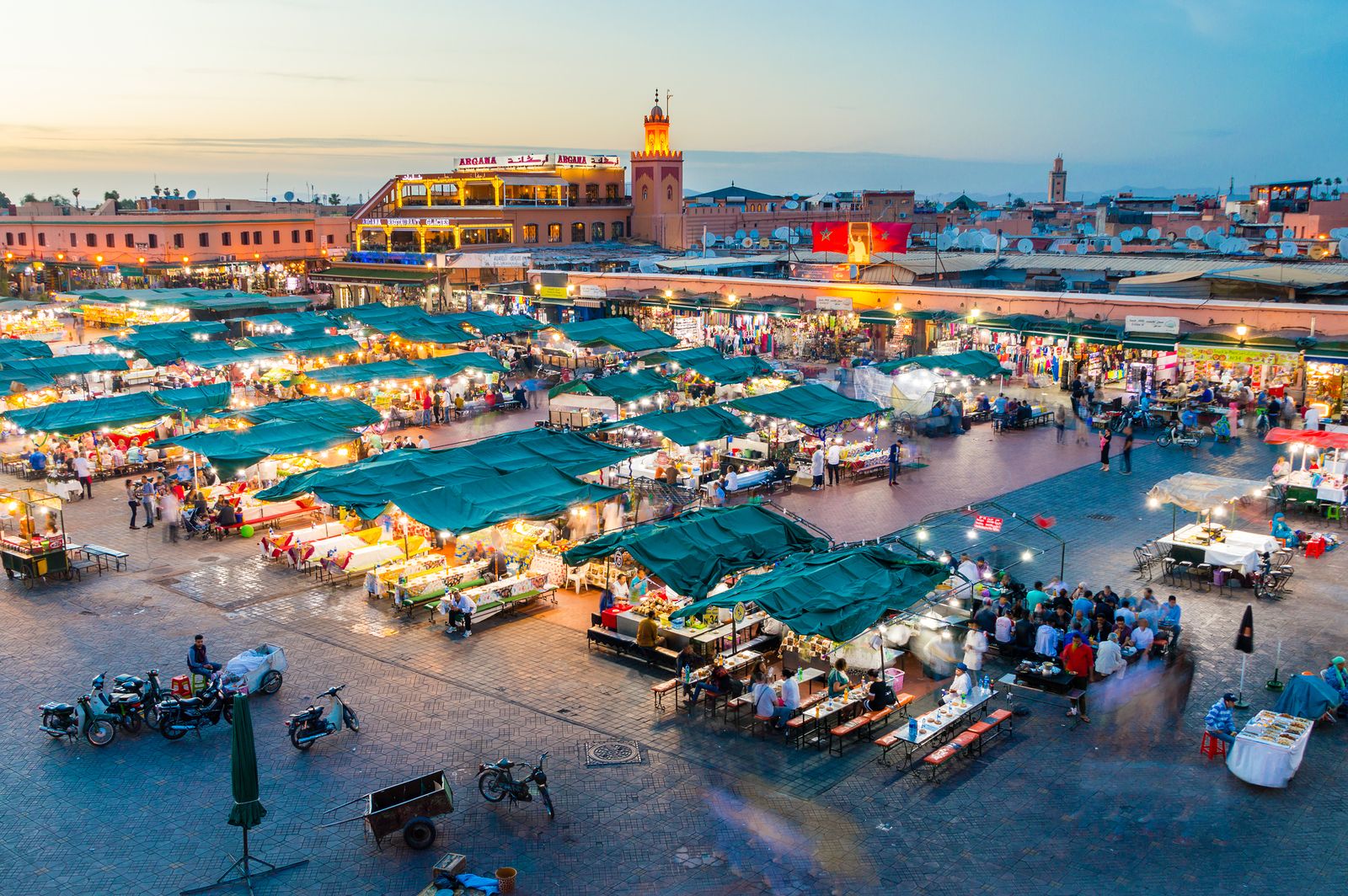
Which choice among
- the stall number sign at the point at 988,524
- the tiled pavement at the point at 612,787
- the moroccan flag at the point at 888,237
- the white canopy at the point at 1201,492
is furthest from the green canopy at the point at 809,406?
the moroccan flag at the point at 888,237

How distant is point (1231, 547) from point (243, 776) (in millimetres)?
16674

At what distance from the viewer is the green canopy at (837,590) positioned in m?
14.1

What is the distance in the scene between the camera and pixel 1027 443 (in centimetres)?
3083

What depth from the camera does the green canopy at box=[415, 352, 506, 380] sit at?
34969 millimetres

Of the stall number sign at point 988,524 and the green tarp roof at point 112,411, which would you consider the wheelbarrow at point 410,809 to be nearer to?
the stall number sign at point 988,524

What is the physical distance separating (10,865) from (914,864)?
9.31 metres

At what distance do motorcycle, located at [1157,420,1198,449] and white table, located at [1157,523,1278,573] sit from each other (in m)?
10.2

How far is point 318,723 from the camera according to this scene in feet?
44.9

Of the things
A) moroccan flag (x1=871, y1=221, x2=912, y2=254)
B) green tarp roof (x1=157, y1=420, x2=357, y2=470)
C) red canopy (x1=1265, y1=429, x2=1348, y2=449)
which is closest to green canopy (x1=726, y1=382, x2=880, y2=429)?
red canopy (x1=1265, y1=429, x2=1348, y2=449)

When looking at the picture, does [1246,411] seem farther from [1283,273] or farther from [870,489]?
[870,489]

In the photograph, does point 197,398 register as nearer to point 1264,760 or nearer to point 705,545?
point 705,545

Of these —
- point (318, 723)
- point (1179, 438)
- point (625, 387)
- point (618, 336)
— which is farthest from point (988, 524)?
point (618, 336)

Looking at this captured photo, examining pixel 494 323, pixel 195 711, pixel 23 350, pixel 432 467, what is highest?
pixel 494 323

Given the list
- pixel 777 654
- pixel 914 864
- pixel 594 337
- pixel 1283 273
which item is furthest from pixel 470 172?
pixel 914 864
